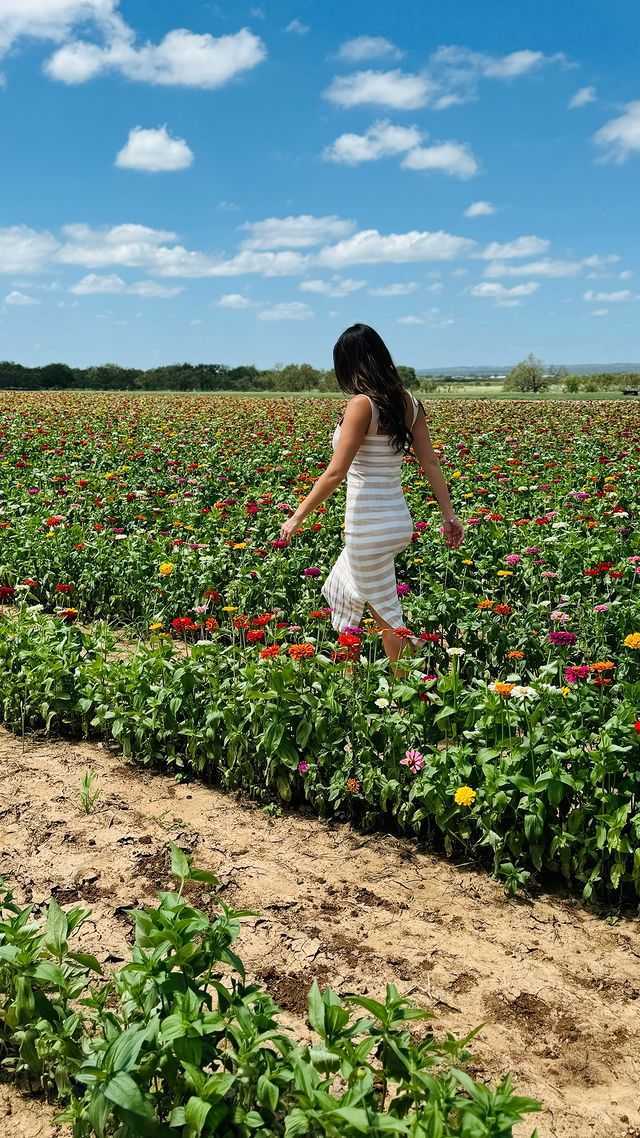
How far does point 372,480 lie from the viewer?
4.47 m

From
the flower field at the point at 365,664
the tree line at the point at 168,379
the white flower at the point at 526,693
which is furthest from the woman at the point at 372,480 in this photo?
the tree line at the point at 168,379

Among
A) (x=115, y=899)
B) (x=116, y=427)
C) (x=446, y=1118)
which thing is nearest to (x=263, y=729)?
(x=115, y=899)

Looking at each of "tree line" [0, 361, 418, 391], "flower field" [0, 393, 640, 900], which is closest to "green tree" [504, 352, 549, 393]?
"tree line" [0, 361, 418, 391]

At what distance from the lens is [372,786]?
3.77 metres

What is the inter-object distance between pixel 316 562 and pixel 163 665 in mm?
2485

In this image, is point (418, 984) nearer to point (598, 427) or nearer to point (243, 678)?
point (243, 678)

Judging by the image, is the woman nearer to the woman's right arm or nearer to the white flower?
the woman's right arm

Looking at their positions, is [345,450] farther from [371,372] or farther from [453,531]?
[453,531]

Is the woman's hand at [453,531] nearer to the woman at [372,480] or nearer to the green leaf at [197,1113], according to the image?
the woman at [372,480]

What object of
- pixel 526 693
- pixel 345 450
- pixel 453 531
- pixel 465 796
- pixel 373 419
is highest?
pixel 373 419

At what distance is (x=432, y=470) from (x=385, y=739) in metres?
1.50

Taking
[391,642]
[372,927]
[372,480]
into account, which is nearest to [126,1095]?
[372,927]

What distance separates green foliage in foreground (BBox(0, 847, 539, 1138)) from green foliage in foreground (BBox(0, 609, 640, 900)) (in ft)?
3.73

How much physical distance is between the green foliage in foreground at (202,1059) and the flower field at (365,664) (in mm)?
1205
